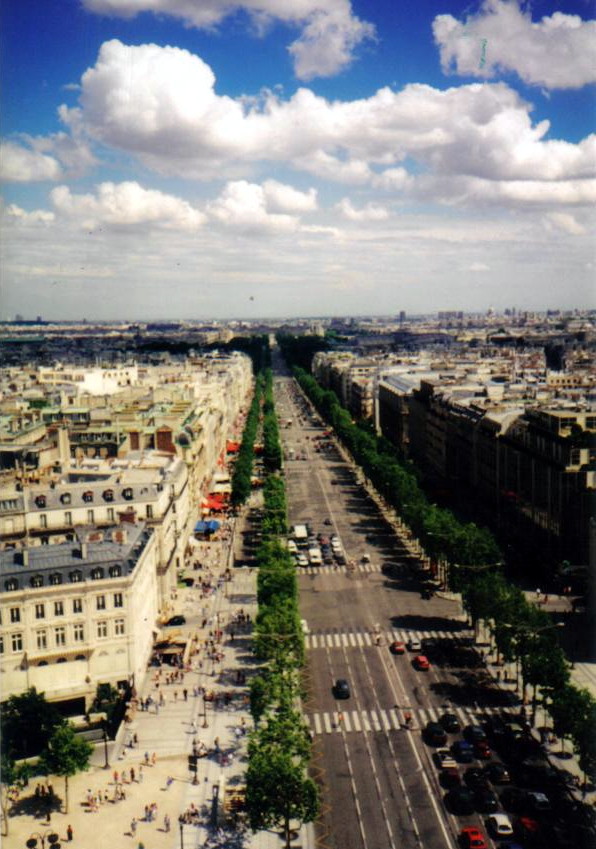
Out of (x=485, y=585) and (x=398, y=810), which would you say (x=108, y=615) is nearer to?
(x=398, y=810)

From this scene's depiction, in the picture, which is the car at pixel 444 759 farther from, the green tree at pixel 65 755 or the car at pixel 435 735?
the green tree at pixel 65 755

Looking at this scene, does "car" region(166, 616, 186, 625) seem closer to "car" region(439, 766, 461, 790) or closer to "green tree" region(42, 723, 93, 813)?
"green tree" region(42, 723, 93, 813)

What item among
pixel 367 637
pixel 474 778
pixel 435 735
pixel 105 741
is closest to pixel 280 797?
pixel 474 778

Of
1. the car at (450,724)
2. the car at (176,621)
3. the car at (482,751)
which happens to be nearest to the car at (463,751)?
the car at (482,751)

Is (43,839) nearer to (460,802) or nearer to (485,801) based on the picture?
(460,802)

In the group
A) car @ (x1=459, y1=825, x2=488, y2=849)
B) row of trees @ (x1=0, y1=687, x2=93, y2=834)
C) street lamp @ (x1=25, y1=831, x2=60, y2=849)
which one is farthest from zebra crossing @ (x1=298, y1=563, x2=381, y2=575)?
street lamp @ (x1=25, y1=831, x2=60, y2=849)

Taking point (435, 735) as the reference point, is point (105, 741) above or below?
below
